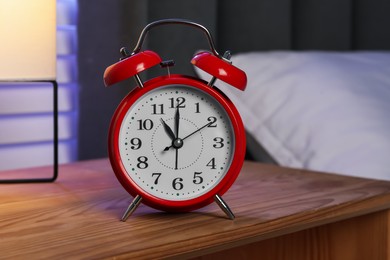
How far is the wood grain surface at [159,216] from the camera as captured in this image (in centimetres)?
61

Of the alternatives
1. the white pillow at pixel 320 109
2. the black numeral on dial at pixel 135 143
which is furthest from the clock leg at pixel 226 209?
the white pillow at pixel 320 109

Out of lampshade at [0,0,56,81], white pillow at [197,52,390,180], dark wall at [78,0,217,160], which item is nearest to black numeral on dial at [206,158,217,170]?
lampshade at [0,0,56,81]

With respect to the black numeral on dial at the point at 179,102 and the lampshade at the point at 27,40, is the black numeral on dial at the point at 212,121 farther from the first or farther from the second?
the lampshade at the point at 27,40

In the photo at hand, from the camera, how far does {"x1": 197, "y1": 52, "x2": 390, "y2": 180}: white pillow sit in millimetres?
1184

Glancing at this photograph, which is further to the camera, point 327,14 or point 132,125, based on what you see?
point 327,14

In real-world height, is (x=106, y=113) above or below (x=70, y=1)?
below

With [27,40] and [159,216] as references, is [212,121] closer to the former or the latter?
[159,216]

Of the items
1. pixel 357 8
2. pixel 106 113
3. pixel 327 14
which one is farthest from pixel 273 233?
pixel 357 8

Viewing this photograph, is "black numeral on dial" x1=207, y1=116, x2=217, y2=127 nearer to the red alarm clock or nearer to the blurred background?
the red alarm clock

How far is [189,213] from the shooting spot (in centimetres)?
75

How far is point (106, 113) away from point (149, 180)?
0.63 m

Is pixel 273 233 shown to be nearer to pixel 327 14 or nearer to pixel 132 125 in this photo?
pixel 132 125

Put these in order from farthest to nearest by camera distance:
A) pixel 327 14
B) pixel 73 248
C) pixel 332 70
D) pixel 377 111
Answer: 1. pixel 327 14
2. pixel 332 70
3. pixel 377 111
4. pixel 73 248

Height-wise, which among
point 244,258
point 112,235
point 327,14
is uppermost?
point 327,14
